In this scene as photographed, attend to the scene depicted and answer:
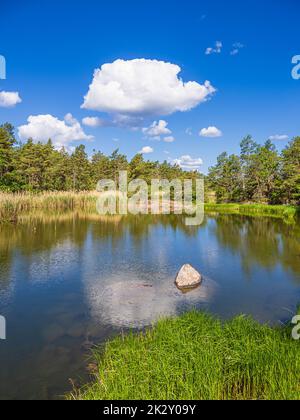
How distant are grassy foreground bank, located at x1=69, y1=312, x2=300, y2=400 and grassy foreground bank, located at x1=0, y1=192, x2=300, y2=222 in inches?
927

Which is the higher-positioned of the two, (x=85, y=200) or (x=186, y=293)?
(x=85, y=200)

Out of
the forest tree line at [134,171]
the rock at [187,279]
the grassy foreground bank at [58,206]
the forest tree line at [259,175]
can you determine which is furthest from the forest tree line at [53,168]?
the rock at [187,279]

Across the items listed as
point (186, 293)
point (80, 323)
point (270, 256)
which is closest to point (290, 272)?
point (270, 256)

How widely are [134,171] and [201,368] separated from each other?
54619mm

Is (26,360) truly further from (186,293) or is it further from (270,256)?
(270,256)

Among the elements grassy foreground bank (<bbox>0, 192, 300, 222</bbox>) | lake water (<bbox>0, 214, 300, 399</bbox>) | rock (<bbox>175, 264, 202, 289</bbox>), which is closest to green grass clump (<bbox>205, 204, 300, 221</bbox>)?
Result: grassy foreground bank (<bbox>0, 192, 300, 222</bbox>)

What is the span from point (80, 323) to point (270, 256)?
1251 centimetres

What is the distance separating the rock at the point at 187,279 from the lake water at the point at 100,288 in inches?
14.1

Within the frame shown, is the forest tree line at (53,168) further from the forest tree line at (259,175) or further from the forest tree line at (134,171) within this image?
the forest tree line at (259,175)

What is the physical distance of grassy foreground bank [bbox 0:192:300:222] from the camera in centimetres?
2749

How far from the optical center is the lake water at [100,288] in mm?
7055

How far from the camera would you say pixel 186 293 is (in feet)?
36.8
